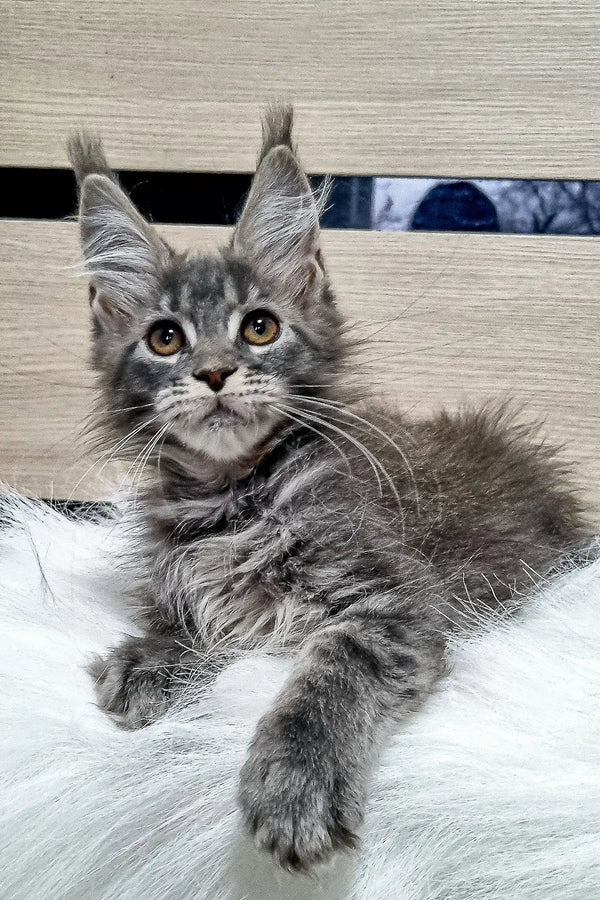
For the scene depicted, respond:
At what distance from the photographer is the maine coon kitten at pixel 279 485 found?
756 millimetres

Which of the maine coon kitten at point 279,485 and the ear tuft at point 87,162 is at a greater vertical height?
the ear tuft at point 87,162

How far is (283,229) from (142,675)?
61cm

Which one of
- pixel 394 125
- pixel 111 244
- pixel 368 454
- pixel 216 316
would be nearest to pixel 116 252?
pixel 111 244

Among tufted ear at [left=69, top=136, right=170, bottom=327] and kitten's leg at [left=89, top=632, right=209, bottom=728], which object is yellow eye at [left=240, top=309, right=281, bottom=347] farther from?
kitten's leg at [left=89, top=632, right=209, bottom=728]

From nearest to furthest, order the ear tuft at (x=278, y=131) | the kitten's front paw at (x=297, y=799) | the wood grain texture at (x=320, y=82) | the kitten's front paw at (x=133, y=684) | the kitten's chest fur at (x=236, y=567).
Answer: the kitten's front paw at (x=297, y=799)
the kitten's front paw at (x=133, y=684)
the kitten's chest fur at (x=236, y=567)
the ear tuft at (x=278, y=131)
the wood grain texture at (x=320, y=82)

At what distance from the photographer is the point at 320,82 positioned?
1.39 m

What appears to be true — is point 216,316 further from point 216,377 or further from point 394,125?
point 394,125

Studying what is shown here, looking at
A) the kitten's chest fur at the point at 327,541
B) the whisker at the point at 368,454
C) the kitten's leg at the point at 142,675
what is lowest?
the kitten's leg at the point at 142,675

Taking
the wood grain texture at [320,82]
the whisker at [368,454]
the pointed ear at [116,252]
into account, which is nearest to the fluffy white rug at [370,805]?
the whisker at [368,454]

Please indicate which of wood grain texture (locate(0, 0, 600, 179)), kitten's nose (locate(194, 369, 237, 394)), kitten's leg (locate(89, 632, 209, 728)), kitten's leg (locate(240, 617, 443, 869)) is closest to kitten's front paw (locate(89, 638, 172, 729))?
kitten's leg (locate(89, 632, 209, 728))

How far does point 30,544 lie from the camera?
120 centimetres

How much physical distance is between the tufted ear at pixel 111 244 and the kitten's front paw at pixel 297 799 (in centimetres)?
62

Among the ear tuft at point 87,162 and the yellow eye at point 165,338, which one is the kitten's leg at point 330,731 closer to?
the yellow eye at point 165,338

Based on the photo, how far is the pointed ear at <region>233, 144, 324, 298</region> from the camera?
96 cm
